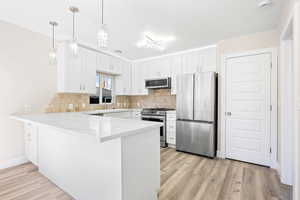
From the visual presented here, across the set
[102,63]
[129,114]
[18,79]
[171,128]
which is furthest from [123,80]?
[18,79]

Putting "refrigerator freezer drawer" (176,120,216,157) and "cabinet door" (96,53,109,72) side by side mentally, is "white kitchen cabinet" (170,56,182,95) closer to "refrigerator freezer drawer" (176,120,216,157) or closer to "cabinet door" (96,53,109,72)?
"refrigerator freezer drawer" (176,120,216,157)

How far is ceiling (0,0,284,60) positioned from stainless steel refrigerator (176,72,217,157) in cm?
91

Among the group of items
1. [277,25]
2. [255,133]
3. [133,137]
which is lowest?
[255,133]

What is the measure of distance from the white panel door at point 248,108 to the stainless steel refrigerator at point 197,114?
0.31 meters

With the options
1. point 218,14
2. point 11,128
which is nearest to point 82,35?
point 11,128

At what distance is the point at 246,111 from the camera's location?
278 cm

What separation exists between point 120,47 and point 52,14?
→ 156cm

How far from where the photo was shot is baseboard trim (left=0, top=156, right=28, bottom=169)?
7.95 feet

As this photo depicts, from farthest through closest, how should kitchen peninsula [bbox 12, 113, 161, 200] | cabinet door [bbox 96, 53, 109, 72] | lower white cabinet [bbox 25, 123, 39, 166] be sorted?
cabinet door [bbox 96, 53, 109, 72], lower white cabinet [bbox 25, 123, 39, 166], kitchen peninsula [bbox 12, 113, 161, 200]

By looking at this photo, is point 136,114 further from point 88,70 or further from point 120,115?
point 88,70

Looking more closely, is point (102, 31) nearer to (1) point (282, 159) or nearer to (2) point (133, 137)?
(2) point (133, 137)

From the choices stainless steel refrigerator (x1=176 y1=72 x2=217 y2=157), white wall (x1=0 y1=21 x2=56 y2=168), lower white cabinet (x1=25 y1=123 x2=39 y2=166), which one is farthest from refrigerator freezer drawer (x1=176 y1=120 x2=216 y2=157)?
white wall (x1=0 y1=21 x2=56 y2=168)

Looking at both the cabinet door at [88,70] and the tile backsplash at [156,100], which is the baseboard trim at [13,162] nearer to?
the cabinet door at [88,70]

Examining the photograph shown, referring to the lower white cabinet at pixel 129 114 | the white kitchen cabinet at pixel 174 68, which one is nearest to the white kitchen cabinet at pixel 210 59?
the white kitchen cabinet at pixel 174 68
